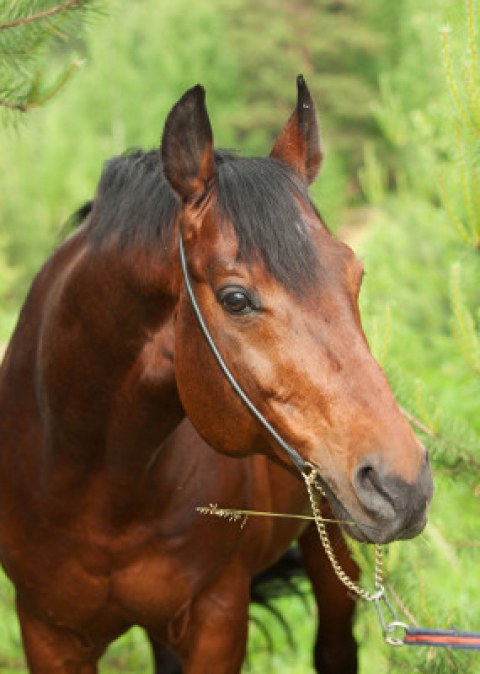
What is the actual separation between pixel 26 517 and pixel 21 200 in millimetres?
15613

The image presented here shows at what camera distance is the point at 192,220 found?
2.43 meters

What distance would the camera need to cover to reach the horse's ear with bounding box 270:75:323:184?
2676 mm

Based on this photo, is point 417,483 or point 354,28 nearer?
point 417,483

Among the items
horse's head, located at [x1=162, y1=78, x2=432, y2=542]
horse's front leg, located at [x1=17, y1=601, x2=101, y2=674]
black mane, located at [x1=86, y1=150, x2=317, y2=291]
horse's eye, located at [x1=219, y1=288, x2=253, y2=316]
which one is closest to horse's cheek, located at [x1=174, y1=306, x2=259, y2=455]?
horse's head, located at [x1=162, y1=78, x2=432, y2=542]

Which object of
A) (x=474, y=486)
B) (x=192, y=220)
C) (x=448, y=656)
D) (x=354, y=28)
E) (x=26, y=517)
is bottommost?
(x=354, y=28)

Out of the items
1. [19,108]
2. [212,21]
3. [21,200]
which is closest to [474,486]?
[19,108]

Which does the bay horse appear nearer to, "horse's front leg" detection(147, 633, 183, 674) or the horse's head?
the horse's head

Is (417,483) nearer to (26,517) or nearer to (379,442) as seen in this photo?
(379,442)

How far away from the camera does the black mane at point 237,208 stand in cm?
228

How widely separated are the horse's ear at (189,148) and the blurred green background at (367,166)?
47 centimetres

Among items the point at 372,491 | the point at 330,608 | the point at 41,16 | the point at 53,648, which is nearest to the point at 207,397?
the point at 372,491

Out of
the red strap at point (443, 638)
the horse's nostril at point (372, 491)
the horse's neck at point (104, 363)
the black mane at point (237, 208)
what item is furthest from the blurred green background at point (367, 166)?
the horse's nostril at point (372, 491)

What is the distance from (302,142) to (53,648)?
1625mm

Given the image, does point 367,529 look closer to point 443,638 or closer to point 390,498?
point 390,498
